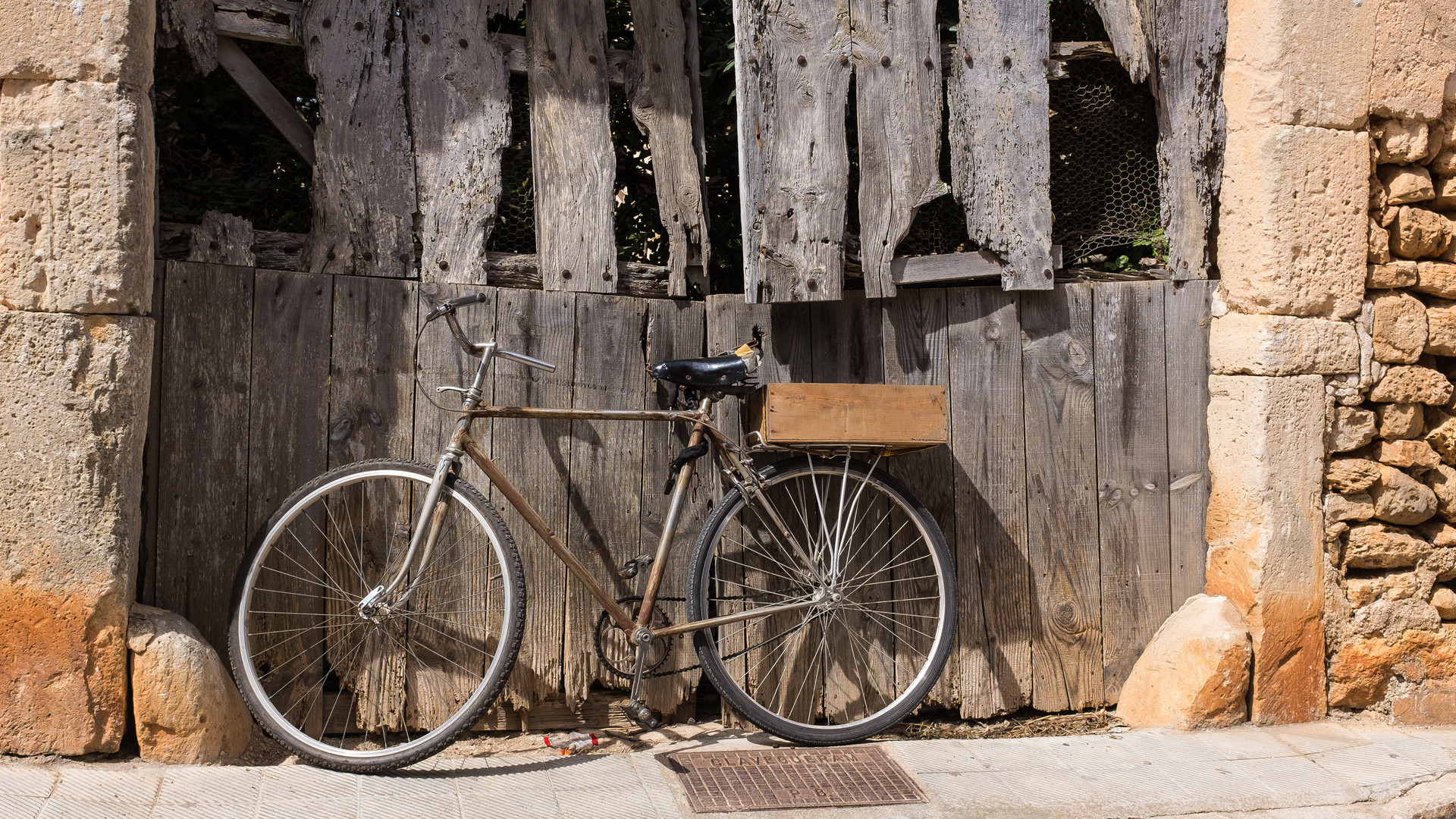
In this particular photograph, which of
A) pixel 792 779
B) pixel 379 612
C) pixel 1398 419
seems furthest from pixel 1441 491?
pixel 379 612

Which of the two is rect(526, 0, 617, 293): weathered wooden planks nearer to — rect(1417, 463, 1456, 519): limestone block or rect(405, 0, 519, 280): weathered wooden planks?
rect(405, 0, 519, 280): weathered wooden planks

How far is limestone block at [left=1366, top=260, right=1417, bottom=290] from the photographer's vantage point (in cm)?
351

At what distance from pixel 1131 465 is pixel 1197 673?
73 centimetres

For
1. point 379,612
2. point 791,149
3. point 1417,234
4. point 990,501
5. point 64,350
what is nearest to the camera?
point 64,350

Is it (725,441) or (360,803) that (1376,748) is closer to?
(725,441)

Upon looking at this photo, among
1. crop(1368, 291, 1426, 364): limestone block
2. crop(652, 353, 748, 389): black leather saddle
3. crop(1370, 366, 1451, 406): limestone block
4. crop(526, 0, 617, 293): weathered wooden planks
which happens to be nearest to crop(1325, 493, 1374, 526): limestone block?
crop(1370, 366, 1451, 406): limestone block

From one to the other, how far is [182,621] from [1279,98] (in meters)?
3.78

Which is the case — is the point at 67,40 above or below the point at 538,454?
above

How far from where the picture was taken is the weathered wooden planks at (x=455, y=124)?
329cm

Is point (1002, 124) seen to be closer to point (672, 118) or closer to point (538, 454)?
point (672, 118)

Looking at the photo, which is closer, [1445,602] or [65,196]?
[65,196]

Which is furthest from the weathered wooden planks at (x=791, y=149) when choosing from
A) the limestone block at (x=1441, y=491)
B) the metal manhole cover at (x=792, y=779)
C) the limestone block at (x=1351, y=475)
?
the limestone block at (x=1441, y=491)

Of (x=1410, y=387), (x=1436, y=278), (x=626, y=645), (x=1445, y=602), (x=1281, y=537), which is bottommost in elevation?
(x=626, y=645)

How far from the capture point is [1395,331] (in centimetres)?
351
